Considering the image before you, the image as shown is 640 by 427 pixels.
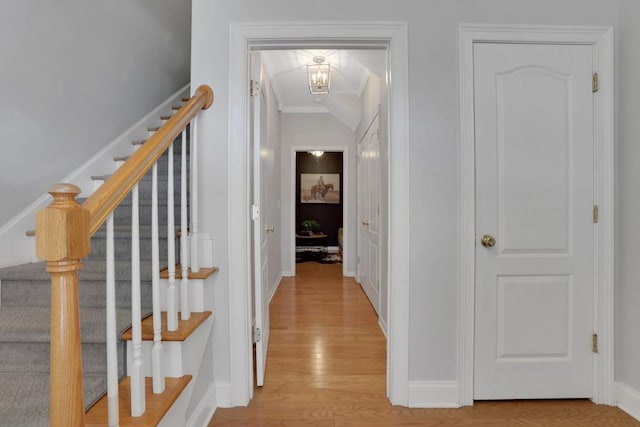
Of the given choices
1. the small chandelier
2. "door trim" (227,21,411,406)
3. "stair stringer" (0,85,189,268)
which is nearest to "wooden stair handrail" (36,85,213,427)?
"door trim" (227,21,411,406)

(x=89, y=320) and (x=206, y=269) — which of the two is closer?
(x=89, y=320)

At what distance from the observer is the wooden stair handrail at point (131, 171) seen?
854 mm

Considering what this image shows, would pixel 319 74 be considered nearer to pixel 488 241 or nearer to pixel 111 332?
pixel 488 241

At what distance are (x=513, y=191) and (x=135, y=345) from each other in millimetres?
1904

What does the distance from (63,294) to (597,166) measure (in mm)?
2391

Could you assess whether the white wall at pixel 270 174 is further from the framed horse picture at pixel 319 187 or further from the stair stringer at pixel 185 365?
the framed horse picture at pixel 319 187

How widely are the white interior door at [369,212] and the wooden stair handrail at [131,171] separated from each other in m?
2.15

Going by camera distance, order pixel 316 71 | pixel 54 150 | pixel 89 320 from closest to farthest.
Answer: pixel 89 320, pixel 54 150, pixel 316 71

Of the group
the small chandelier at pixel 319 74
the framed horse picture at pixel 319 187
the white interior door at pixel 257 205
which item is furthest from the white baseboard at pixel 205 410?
the framed horse picture at pixel 319 187

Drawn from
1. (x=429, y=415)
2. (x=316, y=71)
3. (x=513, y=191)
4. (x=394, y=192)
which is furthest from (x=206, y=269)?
(x=316, y=71)

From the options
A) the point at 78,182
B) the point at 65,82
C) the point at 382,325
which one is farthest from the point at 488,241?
the point at 65,82

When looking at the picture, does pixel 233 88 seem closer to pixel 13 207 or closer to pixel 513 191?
pixel 13 207

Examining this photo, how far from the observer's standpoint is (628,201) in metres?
1.71

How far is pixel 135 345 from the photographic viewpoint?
1.05 metres
